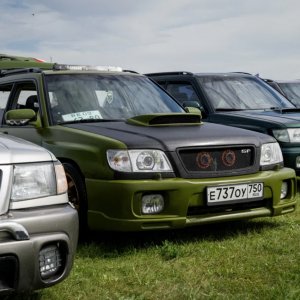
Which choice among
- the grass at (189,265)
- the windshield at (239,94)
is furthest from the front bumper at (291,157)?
the grass at (189,265)

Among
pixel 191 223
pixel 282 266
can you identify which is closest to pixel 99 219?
pixel 191 223

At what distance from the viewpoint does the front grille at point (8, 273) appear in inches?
104

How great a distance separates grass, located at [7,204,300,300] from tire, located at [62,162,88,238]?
0.20m

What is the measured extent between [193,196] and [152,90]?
5.94ft

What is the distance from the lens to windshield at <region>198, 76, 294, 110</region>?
7.21m

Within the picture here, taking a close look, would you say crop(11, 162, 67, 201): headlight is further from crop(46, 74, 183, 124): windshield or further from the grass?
crop(46, 74, 183, 124): windshield

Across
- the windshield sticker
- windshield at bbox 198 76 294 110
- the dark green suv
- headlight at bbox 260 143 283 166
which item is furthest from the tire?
windshield at bbox 198 76 294 110

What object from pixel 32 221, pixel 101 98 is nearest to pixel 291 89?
pixel 101 98

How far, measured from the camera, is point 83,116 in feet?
16.2

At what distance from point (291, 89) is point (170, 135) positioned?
716 cm

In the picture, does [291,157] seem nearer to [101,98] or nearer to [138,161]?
[101,98]

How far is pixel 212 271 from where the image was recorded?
3.76 meters

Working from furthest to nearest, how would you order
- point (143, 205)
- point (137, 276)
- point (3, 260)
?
point (143, 205)
point (137, 276)
point (3, 260)

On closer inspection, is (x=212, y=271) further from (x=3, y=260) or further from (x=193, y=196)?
(x=3, y=260)
